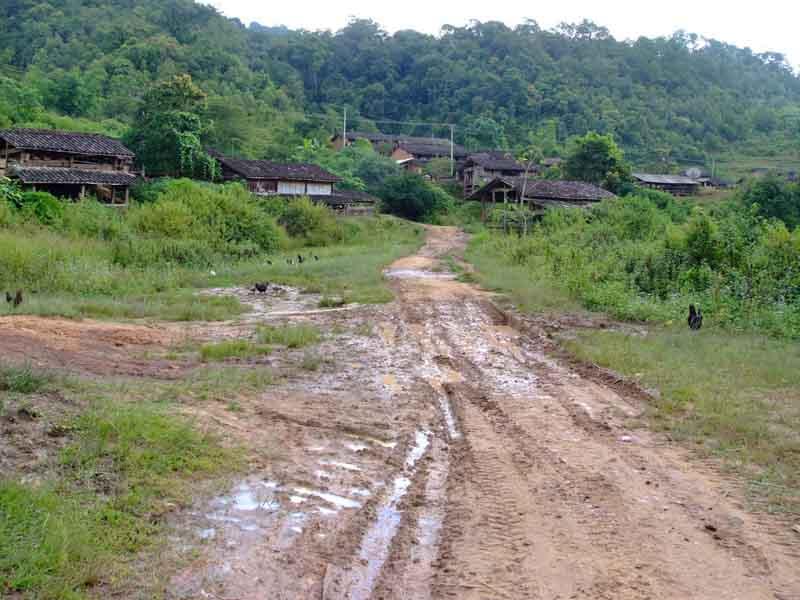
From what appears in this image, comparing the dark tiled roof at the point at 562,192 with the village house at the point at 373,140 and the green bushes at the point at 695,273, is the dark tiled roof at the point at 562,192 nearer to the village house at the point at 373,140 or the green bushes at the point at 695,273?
the green bushes at the point at 695,273

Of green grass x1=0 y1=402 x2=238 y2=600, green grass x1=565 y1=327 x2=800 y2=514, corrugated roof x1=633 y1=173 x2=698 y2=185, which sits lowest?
green grass x1=565 y1=327 x2=800 y2=514

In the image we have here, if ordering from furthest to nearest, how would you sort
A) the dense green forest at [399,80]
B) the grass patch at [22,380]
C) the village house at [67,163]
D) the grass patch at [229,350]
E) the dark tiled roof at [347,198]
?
the dense green forest at [399,80] < the dark tiled roof at [347,198] < the village house at [67,163] < the grass patch at [229,350] < the grass patch at [22,380]

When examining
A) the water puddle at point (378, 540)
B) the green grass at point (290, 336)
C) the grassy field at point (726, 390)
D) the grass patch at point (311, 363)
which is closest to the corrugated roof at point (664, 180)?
the grassy field at point (726, 390)

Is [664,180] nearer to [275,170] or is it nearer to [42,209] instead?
[275,170]

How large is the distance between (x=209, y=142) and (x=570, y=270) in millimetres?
40961

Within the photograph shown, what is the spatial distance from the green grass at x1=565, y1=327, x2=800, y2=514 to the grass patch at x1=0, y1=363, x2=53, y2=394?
24.3 feet

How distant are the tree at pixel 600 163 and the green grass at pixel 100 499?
55990mm

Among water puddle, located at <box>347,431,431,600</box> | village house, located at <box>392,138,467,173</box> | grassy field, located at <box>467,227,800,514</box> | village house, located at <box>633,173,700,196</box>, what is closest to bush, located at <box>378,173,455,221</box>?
village house, located at <box>392,138,467,173</box>

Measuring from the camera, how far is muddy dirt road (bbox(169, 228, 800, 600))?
5109 mm

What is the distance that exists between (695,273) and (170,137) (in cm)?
3432

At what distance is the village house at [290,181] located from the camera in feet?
158

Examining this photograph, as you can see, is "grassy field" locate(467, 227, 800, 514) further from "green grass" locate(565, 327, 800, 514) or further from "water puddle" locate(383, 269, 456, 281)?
"water puddle" locate(383, 269, 456, 281)

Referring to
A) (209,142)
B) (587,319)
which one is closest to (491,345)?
(587,319)

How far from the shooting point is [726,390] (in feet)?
34.5
